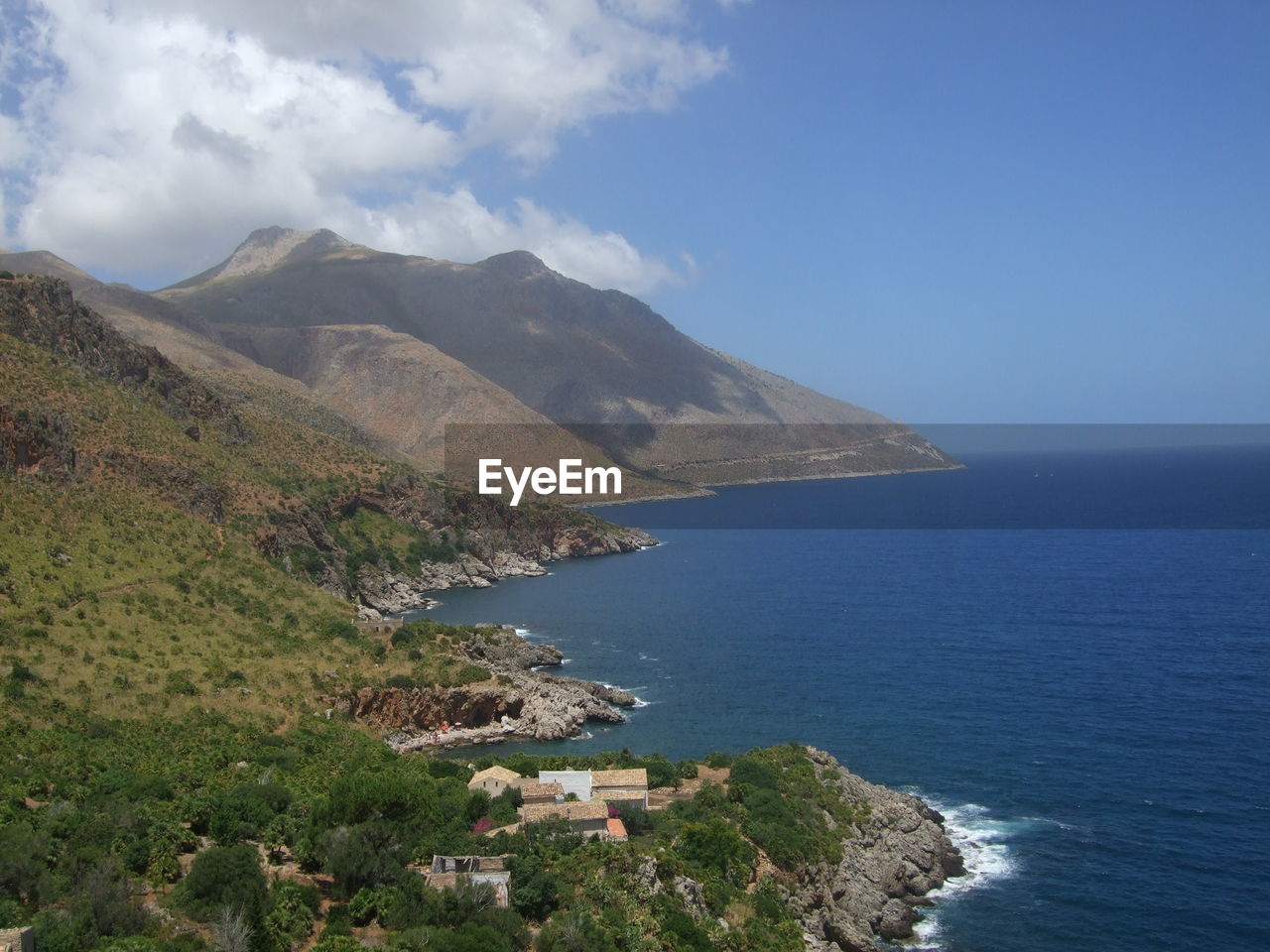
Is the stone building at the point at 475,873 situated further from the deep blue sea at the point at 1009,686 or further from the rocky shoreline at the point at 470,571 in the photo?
the rocky shoreline at the point at 470,571

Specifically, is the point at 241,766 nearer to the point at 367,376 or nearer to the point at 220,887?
the point at 220,887

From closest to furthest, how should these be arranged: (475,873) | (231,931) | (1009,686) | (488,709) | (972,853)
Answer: (231,931) → (475,873) → (972,853) → (488,709) → (1009,686)

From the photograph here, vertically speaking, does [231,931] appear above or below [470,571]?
above

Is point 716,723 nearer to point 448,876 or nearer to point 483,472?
point 448,876

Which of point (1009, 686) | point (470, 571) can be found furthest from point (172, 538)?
point (1009, 686)

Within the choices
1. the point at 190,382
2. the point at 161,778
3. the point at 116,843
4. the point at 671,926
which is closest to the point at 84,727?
the point at 161,778

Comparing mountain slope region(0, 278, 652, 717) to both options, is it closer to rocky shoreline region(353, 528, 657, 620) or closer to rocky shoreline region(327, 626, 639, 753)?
rocky shoreline region(353, 528, 657, 620)
